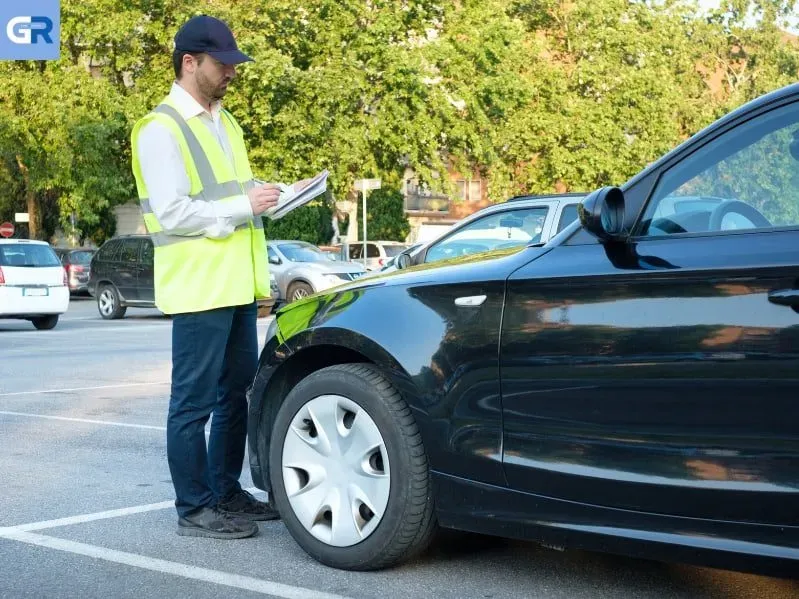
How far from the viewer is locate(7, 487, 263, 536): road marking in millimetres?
5711

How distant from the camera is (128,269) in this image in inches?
1064

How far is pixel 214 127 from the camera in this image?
551cm

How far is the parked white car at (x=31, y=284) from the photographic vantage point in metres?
22.0

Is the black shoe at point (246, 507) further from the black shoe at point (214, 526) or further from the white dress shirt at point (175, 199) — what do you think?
the white dress shirt at point (175, 199)

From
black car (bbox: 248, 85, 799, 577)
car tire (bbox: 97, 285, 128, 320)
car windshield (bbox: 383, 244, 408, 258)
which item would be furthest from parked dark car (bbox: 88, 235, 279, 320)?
black car (bbox: 248, 85, 799, 577)

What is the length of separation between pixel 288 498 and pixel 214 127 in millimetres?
1505

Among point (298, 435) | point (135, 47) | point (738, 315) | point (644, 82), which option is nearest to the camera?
point (738, 315)

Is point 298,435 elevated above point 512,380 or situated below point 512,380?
below

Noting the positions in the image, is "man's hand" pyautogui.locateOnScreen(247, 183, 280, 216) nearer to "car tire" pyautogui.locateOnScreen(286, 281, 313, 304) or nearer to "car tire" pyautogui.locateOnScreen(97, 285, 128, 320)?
"car tire" pyautogui.locateOnScreen(97, 285, 128, 320)

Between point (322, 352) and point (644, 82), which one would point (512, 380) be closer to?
point (322, 352)

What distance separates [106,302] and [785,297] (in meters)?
24.5

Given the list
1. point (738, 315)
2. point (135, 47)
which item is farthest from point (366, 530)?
point (135, 47)

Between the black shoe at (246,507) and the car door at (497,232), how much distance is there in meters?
6.19

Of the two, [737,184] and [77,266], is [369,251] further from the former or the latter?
[737,184]
